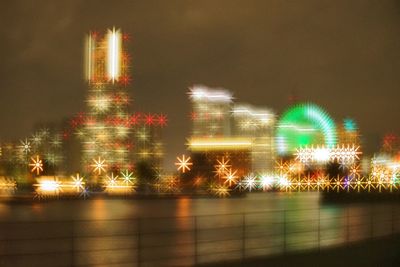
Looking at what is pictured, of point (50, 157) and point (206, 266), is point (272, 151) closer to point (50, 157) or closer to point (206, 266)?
point (50, 157)

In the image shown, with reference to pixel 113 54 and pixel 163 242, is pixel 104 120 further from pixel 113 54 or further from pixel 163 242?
pixel 163 242

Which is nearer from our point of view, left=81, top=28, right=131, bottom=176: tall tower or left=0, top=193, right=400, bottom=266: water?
left=0, top=193, right=400, bottom=266: water

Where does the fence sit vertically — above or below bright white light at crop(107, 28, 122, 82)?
below

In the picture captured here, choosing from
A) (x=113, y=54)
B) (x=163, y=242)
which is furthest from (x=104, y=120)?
(x=163, y=242)

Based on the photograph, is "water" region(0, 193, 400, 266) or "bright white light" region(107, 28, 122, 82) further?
"bright white light" region(107, 28, 122, 82)

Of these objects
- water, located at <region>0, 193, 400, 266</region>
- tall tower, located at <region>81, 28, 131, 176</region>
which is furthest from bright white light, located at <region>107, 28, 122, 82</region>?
water, located at <region>0, 193, 400, 266</region>

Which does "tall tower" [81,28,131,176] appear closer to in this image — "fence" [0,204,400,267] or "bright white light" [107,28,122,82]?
"bright white light" [107,28,122,82]

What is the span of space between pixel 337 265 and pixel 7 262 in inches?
335

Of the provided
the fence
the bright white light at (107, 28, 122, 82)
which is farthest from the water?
the bright white light at (107, 28, 122, 82)

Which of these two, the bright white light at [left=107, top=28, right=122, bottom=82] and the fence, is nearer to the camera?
the fence

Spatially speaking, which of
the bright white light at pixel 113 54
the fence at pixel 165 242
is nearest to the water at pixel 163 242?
the fence at pixel 165 242

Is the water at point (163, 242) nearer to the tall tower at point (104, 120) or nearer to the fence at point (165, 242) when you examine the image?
the fence at point (165, 242)

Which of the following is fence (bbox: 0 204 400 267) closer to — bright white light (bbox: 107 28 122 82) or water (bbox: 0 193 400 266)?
water (bbox: 0 193 400 266)

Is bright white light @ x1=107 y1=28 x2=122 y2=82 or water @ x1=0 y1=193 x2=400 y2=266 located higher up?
bright white light @ x1=107 y1=28 x2=122 y2=82
